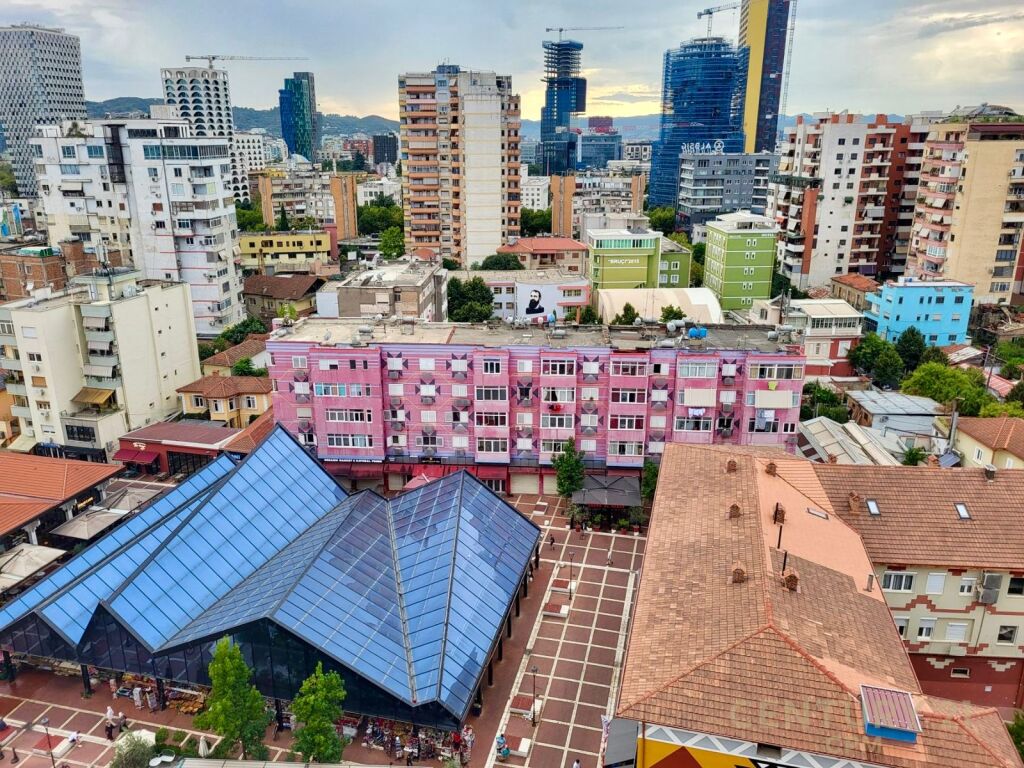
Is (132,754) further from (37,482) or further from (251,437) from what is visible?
(251,437)

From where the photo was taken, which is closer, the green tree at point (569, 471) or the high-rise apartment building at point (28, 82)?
the green tree at point (569, 471)

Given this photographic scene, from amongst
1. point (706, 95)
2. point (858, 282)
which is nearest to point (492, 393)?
point (858, 282)

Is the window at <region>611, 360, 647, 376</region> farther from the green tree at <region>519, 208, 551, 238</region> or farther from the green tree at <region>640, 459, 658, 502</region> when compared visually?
the green tree at <region>519, 208, 551, 238</region>

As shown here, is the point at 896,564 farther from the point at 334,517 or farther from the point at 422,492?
the point at 334,517

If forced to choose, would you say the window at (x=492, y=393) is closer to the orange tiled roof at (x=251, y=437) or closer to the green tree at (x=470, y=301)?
the orange tiled roof at (x=251, y=437)

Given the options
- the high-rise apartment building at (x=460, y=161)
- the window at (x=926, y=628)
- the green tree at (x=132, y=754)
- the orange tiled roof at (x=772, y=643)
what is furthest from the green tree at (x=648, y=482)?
the high-rise apartment building at (x=460, y=161)

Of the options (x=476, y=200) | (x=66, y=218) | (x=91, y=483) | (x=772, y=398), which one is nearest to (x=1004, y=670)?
(x=772, y=398)
